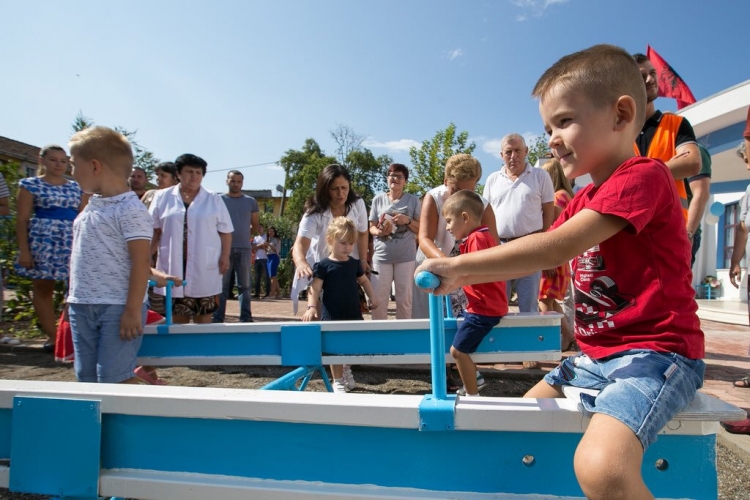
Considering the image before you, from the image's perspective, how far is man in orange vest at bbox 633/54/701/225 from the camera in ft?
8.21

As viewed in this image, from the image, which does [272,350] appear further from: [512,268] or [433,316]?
[512,268]

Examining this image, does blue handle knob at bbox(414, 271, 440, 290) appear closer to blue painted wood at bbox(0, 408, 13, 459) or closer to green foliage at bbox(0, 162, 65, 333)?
blue painted wood at bbox(0, 408, 13, 459)

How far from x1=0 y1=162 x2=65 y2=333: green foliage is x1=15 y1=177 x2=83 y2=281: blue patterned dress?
2.19ft

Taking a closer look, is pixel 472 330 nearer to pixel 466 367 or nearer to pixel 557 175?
pixel 466 367

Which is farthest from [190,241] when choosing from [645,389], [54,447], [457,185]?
[645,389]

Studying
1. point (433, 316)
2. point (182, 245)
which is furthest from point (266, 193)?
point (433, 316)

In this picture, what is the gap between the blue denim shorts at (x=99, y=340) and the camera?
6.76 feet

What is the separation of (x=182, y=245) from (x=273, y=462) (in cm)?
285

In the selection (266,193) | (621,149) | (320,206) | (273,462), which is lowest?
(273,462)

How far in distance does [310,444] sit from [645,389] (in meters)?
0.78

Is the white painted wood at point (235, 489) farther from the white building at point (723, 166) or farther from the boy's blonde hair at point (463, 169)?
the white building at point (723, 166)

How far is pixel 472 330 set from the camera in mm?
2486

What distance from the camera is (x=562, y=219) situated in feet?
5.21

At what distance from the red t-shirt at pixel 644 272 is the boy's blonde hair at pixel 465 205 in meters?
1.58
